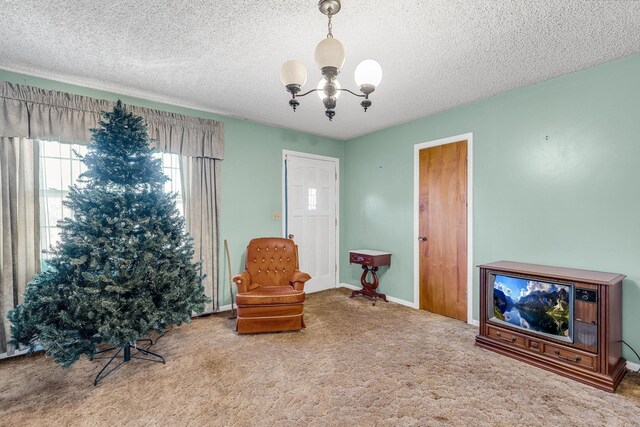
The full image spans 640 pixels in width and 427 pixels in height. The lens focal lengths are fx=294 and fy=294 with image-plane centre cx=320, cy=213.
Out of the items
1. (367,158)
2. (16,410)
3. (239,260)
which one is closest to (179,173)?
(239,260)

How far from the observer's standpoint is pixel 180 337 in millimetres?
3139

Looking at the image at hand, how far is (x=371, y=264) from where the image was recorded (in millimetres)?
4277

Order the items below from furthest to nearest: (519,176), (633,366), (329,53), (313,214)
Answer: (313,214)
(519,176)
(633,366)
(329,53)

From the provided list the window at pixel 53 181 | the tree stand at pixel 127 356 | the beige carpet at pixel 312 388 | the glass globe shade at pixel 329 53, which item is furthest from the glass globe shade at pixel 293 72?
the tree stand at pixel 127 356

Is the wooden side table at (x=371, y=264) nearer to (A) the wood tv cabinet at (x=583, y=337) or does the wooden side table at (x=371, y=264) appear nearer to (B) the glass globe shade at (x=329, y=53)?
(A) the wood tv cabinet at (x=583, y=337)

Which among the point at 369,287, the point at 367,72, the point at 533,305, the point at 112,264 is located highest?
the point at 367,72

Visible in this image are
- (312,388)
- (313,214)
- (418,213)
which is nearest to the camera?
(312,388)

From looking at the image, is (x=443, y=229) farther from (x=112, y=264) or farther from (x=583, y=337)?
(x=112, y=264)

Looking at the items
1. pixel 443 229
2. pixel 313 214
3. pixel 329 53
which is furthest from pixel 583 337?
pixel 313 214

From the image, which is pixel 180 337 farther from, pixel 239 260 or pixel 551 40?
pixel 551 40

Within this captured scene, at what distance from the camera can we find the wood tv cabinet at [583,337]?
7.21ft

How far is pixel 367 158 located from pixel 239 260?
2.61 meters

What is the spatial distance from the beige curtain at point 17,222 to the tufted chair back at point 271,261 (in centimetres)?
207

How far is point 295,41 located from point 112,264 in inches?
88.8
